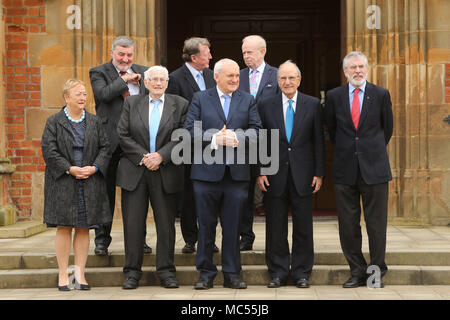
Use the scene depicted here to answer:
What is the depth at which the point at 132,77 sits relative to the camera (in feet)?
22.0

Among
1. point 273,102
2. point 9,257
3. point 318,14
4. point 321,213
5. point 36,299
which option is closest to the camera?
point 36,299

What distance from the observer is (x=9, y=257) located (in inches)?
275

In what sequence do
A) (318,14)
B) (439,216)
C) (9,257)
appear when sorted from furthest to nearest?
(318,14), (439,216), (9,257)

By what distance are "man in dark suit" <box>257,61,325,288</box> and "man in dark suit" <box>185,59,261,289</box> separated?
0.24 metres

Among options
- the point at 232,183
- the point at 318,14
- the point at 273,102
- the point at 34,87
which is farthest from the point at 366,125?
the point at 318,14

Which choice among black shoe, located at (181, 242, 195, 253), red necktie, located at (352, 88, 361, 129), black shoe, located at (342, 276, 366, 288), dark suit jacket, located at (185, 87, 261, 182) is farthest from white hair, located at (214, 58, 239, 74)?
black shoe, located at (342, 276, 366, 288)

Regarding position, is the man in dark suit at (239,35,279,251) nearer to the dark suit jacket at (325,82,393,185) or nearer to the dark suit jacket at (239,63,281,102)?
the dark suit jacket at (239,63,281,102)

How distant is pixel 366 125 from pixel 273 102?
0.79m

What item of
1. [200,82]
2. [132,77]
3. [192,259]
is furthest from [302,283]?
[132,77]

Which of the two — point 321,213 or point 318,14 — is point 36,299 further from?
point 318,14

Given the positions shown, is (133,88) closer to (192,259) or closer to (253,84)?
(253,84)

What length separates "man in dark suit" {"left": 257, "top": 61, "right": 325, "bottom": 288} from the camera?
253 inches

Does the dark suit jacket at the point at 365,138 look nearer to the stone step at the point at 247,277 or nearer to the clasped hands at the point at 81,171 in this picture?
the stone step at the point at 247,277

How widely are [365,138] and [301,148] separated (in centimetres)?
53
